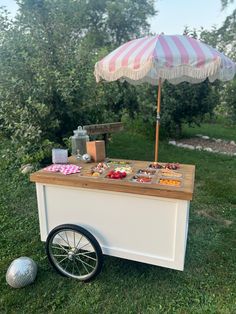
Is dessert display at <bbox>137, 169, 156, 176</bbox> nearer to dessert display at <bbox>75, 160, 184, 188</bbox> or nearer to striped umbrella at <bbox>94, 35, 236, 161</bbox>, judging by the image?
dessert display at <bbox>75, 160, 184, 188</bbox>

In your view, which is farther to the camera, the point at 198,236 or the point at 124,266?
the point at 198,236

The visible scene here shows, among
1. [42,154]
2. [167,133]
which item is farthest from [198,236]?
[167,133]

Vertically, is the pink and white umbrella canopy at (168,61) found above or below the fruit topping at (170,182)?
above

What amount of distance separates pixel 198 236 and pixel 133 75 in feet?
5.51

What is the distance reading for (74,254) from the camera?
2.08 meters

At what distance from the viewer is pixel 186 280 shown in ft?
6.75

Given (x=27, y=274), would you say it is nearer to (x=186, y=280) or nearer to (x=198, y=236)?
(x=186, y=280)

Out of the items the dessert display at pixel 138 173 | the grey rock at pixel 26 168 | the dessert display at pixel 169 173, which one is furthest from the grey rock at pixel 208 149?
the dessert display at pixel 169 173

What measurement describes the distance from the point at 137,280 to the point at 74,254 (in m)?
0.51

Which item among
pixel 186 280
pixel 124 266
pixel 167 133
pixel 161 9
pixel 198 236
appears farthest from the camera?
pixel 161 9

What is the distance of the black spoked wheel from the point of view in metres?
1.94

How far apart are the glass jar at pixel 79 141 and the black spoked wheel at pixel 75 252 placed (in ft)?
2.52

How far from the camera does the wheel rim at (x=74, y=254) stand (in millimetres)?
2016

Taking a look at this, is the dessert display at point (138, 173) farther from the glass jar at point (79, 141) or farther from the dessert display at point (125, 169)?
the glass jar at point (79, 141)
